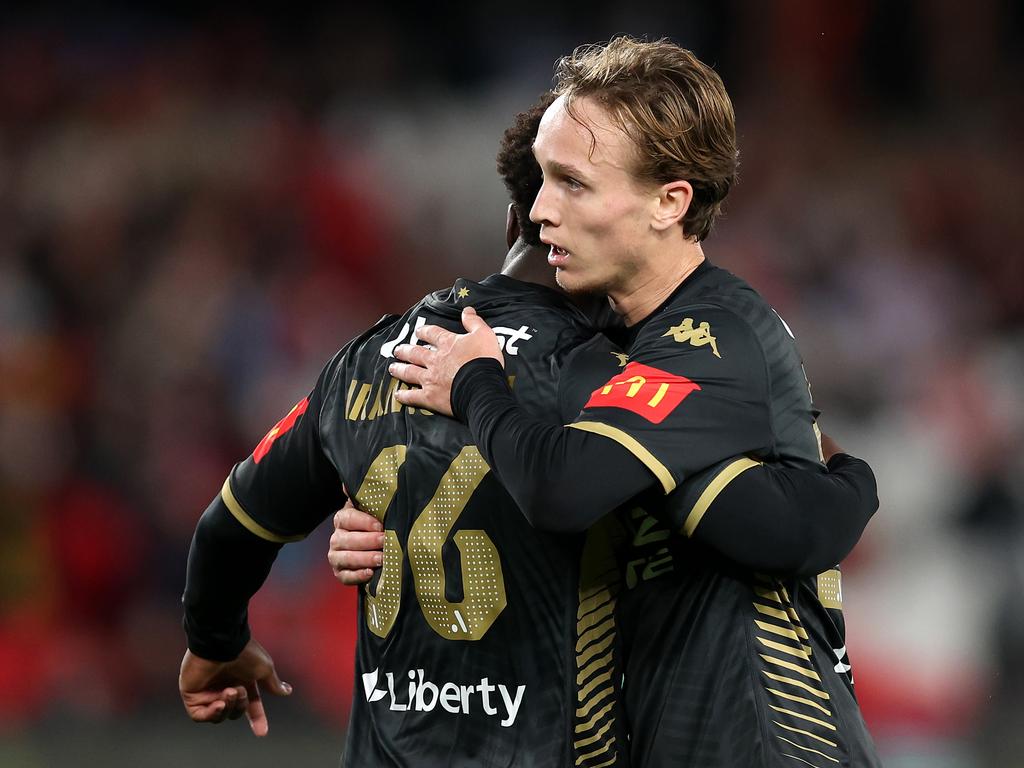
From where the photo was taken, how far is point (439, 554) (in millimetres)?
2311

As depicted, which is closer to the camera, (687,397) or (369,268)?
(687,397)

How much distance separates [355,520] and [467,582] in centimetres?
30

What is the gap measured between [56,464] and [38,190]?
1869 mm

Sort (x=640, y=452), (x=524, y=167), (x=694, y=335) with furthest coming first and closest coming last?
(x=524, y=167) < (x=694, y=335) < (x=640, y=452)

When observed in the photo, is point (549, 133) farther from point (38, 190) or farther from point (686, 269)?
point (38, 190)

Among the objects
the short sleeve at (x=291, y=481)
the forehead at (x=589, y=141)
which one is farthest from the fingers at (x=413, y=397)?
the forehead at (x=589, y=141)

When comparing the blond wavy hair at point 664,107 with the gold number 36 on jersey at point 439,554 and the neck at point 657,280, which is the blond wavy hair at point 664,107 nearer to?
the neck at point 657,280

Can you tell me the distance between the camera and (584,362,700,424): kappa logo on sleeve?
210 centimetres

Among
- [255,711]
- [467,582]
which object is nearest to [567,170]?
[467,582]

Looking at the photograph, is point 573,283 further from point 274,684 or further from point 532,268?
point 274,684

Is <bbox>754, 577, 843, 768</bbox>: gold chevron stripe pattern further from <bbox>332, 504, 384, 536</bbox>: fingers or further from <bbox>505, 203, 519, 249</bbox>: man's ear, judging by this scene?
<bbox>505, 203, 519, 249</bbox>: man's ear

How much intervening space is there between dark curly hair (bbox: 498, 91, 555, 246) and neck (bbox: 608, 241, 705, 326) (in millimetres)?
215

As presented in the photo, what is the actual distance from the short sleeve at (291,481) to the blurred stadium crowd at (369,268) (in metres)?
3.81

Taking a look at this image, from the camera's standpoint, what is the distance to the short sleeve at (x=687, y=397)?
209 cm
